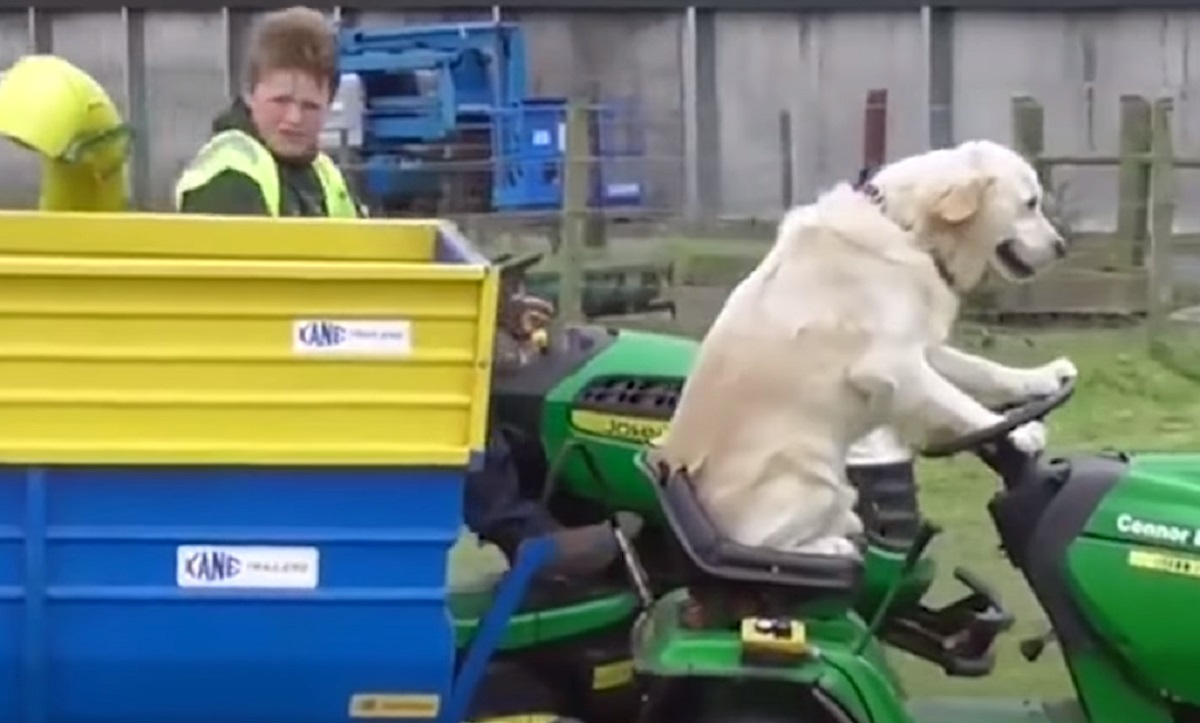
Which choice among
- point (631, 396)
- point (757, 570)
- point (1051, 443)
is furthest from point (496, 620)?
point (1051, 443)

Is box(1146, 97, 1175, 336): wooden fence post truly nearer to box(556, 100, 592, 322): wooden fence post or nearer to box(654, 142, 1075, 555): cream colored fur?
box(556, 100, 592, 322): wooden fence post

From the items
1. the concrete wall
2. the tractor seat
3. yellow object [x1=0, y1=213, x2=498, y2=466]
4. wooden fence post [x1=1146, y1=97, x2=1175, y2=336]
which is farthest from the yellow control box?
the concrete wall

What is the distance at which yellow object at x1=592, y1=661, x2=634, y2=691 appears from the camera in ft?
19.2

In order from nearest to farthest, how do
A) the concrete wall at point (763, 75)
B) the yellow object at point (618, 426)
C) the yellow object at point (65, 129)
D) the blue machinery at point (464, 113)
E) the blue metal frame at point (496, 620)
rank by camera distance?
the blue metal frame at point (496, 620) < the yellow object at point (65, 129) < the yellow object at point (618, 426) < the blue machinery at point (464, 113) < the concrete wall at point (763, 75)

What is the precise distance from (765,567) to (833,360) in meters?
0.42

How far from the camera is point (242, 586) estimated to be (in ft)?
15.6

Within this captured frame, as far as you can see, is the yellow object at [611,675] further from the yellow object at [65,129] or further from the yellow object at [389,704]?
the yellow object at [65,129]

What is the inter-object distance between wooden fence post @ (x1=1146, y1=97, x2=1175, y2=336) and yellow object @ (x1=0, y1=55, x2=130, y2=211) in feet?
27.7

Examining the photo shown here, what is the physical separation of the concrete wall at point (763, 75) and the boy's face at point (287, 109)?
16008mm

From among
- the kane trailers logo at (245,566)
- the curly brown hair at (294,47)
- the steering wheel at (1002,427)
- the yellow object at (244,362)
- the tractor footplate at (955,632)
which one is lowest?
the tractor footplate at (955,632)

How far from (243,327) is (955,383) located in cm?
156

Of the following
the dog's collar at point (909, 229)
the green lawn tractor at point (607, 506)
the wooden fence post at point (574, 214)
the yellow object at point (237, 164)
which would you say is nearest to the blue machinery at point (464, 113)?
the wooden fence post at point (574, 214)

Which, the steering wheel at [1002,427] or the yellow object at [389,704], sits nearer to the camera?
the yellow object at [389,704]

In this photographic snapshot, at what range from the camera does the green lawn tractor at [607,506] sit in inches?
227
